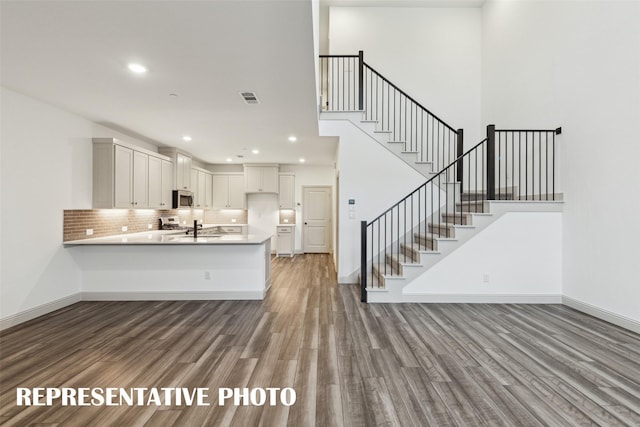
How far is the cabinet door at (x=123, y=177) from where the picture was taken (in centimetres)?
468

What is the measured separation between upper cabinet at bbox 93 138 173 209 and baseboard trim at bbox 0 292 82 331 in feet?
4.64

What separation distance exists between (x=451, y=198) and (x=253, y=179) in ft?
18.3

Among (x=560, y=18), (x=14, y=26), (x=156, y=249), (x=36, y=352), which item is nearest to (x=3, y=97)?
(x=14, y=26)

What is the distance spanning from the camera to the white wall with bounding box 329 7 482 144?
664 centimetres

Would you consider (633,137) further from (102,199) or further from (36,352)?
(102,199)

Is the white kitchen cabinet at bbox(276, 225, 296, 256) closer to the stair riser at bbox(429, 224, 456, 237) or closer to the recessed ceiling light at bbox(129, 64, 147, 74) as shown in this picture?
the stair riser at bbox(429, 224, 456, 237)

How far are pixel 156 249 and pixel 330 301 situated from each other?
2769mm

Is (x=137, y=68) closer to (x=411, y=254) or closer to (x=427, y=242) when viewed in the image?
(x=411, y=254)

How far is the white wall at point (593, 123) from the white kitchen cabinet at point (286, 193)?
6.09 meters

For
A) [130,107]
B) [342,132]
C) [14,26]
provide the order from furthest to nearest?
1. [342,132]
2. [130,107]
3. [14,26]

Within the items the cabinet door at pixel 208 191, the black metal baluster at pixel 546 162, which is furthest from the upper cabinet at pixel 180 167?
the black metal baluster at pixel 546 162

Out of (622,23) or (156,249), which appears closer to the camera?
(622,23)

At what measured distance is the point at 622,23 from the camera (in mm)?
3387

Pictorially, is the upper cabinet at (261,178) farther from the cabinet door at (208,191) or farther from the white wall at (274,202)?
the cabinet door at (208,191)
